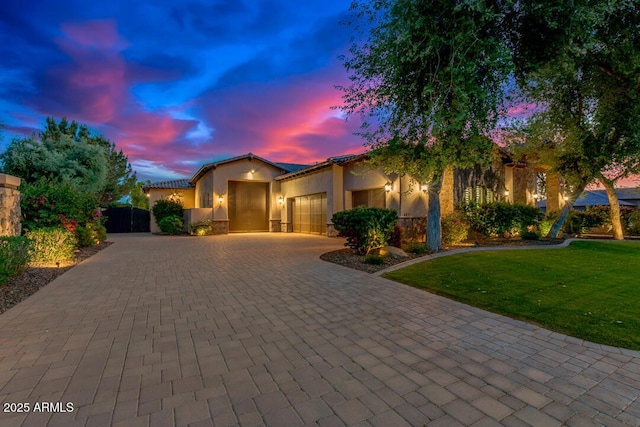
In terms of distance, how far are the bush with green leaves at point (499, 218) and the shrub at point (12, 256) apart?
14.4m

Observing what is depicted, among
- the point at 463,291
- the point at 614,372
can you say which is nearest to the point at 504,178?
the point at 463,291

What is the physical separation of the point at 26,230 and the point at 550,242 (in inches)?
706

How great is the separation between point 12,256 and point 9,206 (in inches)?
90.0

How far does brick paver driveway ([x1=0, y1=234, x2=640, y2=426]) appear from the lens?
2.14 m

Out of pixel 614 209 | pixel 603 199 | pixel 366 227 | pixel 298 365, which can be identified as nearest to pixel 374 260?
pixel 366 227

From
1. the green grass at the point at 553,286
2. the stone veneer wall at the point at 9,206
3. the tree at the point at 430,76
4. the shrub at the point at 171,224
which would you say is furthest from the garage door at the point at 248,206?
the green grass at the point at 553,286

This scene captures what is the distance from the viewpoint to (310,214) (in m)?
19.2

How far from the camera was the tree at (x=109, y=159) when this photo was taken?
23156 millimetres

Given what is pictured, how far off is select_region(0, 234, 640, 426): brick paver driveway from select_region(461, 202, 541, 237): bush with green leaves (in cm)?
911

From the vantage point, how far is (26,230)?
8.68 m

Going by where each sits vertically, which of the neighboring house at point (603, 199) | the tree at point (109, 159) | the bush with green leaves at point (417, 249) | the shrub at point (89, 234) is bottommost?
the bush with green leaves at point (417, 249)

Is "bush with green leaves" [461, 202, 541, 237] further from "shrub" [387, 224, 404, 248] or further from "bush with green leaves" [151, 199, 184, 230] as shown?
"bush with green leaves" [151, 199, 184, 230]

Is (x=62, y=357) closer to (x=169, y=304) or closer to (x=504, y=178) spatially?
(x=169, y=304)

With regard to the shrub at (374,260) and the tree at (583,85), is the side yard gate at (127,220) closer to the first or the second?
the shrub at (374,260)
